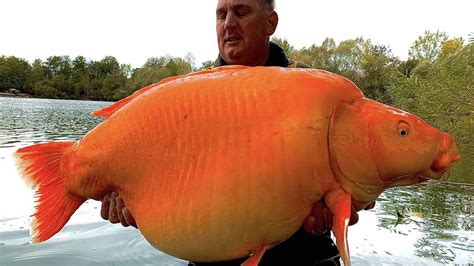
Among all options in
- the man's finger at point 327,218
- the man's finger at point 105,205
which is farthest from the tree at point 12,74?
the man's finger at point 327,218

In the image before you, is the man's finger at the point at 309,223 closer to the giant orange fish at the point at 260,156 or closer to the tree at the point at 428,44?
the giant orange fish at the point at 260,156

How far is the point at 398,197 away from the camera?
448 inches

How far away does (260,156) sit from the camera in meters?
1.66

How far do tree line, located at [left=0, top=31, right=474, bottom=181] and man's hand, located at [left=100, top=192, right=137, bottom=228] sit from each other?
4575 mm

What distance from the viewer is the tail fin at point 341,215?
1.62 metres

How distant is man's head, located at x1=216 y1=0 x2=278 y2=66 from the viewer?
2910mm

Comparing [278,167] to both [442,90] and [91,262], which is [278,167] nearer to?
[91,262]

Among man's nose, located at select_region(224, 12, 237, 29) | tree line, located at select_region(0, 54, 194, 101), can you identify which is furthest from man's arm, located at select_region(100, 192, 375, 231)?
tree line, located at select_region(0, 54, 194, 101)

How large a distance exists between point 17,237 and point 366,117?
22.9ft

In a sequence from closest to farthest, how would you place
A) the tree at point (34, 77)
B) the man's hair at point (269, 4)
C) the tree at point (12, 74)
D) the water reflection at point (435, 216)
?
the man's hair at point (269, 4) < the water reflection at point (435, 216) < the tree at point (12, 74) < the tree at point (34, 77)

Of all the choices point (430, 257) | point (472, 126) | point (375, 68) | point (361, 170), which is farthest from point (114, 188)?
point (375, 68)

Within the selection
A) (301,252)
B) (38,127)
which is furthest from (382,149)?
(38,127)

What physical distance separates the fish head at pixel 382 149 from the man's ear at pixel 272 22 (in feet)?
5.11

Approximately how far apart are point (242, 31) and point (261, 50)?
7.4 inches
